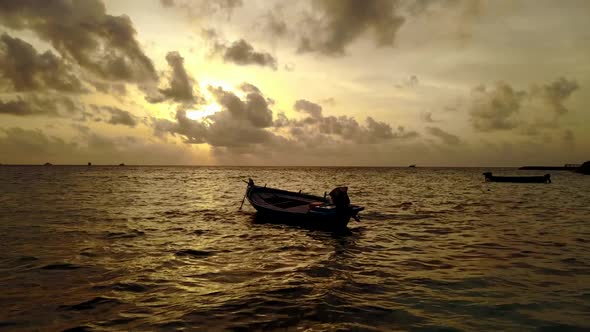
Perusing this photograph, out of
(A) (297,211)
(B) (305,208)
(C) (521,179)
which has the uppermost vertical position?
(C) (521,179)

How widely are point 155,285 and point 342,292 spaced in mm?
5760

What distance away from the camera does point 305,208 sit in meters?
23.4

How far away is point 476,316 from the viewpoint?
8258 mm

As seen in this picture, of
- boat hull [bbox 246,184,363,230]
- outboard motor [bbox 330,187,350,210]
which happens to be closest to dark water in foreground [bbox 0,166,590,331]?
boat hull [bbox 246,184,363,230]

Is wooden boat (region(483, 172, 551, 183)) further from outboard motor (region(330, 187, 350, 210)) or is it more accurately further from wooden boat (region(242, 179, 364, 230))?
outboard motor (region(330, 187, 350, 210))

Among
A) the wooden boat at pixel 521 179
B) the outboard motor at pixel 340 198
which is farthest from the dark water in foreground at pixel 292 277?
the wooden boat at pixel 521 179

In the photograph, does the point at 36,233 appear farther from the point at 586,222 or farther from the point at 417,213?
the point at 586,222

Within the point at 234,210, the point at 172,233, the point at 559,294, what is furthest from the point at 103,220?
the point at 559,294

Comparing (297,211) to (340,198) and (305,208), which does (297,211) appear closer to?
(305,208)

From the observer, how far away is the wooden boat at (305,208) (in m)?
19.7

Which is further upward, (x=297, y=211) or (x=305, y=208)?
(x=305, y=208)

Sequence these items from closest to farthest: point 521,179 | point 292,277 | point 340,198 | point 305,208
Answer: point 292,277 → point 340,198 → point 305,208 → point 521,179

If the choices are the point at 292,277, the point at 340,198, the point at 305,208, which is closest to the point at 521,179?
the point at 305,208

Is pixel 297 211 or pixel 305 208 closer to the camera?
pixel 297 211
